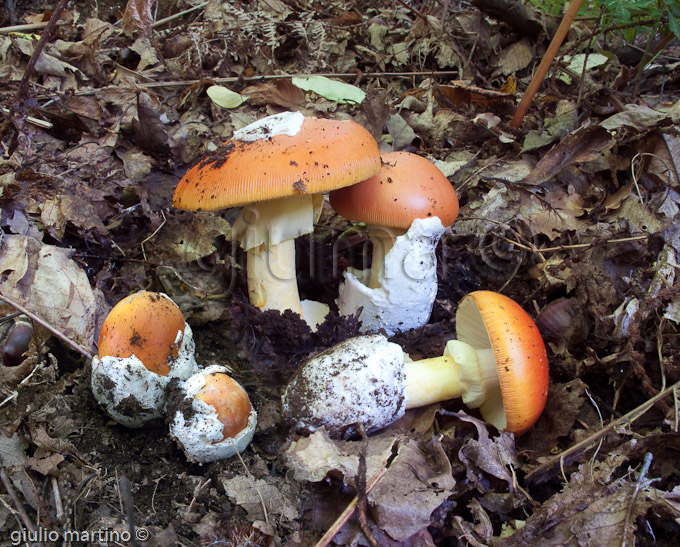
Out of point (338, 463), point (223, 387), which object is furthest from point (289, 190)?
point (338, 463)

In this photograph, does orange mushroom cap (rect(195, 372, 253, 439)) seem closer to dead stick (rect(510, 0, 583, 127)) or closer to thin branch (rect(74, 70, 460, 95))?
dead stick (rect(510, 0, 583, 127))

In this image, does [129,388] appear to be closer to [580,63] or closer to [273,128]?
[273,128]

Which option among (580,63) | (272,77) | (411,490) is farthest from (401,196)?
(580,63)

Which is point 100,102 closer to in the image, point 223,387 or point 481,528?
point 223,387

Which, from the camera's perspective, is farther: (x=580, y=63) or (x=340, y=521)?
(x=580, y=63)

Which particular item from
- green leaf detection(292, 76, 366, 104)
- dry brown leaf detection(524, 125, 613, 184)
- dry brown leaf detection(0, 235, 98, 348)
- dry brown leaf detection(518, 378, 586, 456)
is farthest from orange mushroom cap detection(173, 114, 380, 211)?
green leaf detection(292, 76, 366, 104)

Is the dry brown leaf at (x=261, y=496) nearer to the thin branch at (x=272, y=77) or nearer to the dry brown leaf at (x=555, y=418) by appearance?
the dry brown leaf at (x=555, y=418)
